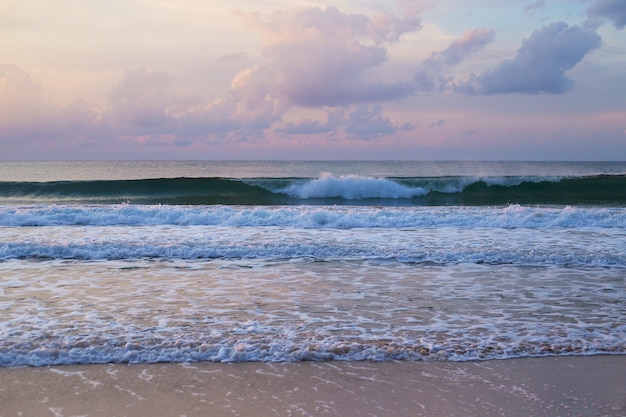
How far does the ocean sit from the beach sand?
0.76 feet

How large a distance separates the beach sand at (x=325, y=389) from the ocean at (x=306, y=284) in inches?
9.1

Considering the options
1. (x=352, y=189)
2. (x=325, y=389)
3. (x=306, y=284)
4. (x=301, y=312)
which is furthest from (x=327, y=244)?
(x=352, y=189)

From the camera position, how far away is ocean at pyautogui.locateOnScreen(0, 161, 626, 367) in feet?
17.1

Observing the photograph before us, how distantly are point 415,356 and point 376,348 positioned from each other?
0.38 metres

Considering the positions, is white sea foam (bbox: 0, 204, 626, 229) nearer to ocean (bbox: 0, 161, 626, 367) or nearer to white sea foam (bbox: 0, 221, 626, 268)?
ocean (bbox: 0, 161, 626, 367)

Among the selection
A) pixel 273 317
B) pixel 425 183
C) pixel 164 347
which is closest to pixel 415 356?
pixel 273 317

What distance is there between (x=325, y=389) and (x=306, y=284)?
144 inches

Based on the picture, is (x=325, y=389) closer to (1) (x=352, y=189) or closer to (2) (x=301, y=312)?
(2) (x=301, y=312)

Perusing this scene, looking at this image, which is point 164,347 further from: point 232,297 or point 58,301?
point 58,301

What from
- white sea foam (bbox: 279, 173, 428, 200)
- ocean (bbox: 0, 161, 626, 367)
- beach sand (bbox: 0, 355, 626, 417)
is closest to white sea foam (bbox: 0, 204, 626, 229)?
ocean (bbox: 0, 161, 626, 367)

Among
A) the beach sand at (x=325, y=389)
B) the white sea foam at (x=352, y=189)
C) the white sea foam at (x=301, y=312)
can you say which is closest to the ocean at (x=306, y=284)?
the white sea foam at (x=301, y=312)

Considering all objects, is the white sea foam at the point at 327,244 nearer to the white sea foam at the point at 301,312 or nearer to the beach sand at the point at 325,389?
the white sea foam at the point at 301,312

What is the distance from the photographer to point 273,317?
615 cm

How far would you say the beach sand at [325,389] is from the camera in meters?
3.89
